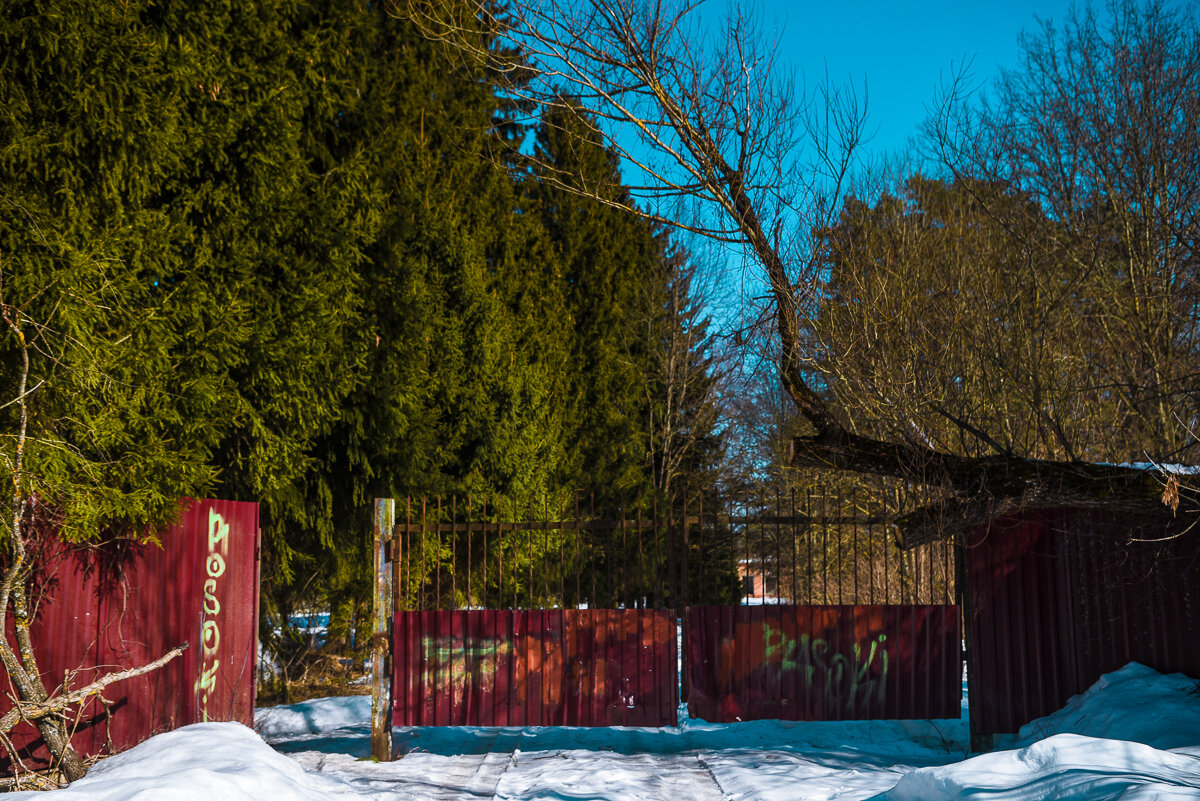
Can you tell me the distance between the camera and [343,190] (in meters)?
9.43

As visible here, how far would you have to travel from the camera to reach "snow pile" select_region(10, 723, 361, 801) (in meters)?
4.36

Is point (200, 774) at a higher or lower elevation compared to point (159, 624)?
lower

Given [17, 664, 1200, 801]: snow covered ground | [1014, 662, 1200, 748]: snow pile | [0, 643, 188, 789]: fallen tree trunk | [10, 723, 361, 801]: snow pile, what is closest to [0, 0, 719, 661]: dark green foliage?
[0, 643, 188, 789]: fallen tree trunk

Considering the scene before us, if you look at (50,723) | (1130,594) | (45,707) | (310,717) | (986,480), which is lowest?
(310,717)

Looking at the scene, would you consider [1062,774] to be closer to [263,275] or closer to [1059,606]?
[1059,606]

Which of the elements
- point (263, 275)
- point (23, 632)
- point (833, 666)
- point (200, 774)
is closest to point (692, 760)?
point (833, 666)

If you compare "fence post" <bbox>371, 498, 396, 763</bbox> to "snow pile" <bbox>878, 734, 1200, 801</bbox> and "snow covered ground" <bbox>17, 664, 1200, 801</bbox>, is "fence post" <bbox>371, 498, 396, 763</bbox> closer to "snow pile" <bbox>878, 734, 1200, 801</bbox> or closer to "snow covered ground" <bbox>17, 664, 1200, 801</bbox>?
"snow covered ground" <bbox>17, 664, 1200, 801</bbox>

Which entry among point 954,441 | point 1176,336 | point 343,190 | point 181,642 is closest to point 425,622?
point 181,642

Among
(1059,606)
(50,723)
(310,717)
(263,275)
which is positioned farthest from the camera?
(310,717)

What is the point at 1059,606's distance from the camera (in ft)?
25.7

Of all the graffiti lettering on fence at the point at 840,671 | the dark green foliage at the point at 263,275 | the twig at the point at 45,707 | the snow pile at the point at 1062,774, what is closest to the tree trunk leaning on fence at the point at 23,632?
the twig at the point at 45,707

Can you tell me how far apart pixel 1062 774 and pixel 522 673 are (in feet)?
15.6

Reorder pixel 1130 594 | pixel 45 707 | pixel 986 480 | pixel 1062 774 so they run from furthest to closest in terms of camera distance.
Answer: pixel 1130 594, pixel 986 480, pixel 45 707, pixel 1062 774

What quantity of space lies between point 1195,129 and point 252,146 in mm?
11367
